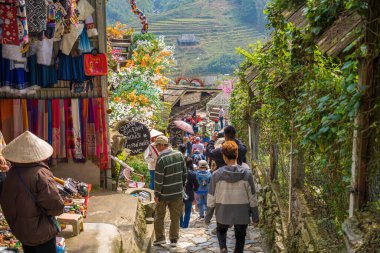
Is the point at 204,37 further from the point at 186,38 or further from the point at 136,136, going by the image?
the point at 136,136

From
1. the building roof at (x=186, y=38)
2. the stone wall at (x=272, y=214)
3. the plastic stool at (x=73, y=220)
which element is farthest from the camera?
the building roof at (x=186, y=38)

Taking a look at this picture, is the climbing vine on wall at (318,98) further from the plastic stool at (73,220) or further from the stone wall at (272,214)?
the plastic stool at (73,220)

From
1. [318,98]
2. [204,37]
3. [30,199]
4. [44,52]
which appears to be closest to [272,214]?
[318,98]

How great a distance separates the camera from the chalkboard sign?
484 inches

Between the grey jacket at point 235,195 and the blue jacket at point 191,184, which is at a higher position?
the grey jacket at point 235,195

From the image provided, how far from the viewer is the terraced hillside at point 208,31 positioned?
108m

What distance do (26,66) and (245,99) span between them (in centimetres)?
726

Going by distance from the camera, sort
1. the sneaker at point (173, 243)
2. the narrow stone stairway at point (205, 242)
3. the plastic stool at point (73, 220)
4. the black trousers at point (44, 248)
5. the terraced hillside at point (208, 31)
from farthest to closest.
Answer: the terraced hillside at point (208, 31) < the sneaker at point (173, 243) < the narrow stone stairway at point (205, 242) < the plastic stool at point (73, 220) < the black trousers at point (44, 248)

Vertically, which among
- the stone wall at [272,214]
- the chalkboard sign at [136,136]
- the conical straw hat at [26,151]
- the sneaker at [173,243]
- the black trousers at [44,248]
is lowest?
the sneaker at [173,243]

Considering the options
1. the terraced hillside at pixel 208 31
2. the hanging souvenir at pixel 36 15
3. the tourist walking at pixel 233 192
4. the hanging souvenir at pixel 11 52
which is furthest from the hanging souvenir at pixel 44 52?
the terraced hillside at pixel 208 31

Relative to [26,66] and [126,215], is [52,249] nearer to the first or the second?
[126,215]

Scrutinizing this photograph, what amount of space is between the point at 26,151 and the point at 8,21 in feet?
8.54

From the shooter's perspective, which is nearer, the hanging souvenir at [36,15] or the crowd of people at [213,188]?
the crowd of people at [213,188]

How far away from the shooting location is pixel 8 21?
717cm
